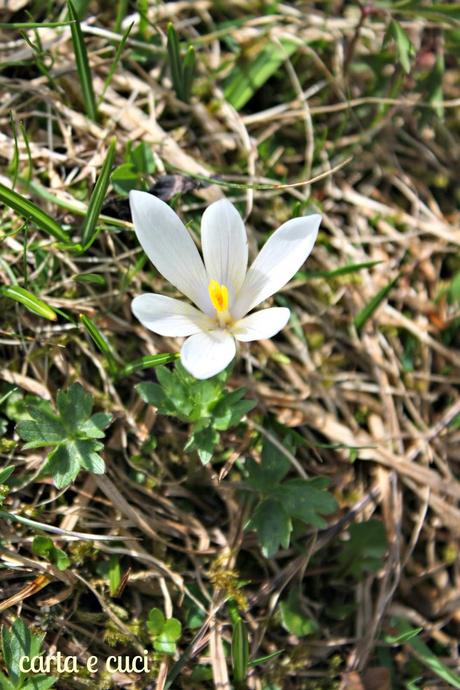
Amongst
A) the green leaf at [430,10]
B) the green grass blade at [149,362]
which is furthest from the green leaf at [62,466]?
the green leaf at [430,10]

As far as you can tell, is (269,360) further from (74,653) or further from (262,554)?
(74,653)

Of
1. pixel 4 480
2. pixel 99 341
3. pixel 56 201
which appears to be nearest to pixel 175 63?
pixel 56 201

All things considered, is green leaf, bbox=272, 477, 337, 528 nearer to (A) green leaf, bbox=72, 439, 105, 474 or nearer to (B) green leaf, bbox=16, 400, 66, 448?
(A) green leaf, bbox=72, 439, 105, 474

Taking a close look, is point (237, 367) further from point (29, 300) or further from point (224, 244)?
point (29, 300)

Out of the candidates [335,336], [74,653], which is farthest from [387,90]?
[74,653]

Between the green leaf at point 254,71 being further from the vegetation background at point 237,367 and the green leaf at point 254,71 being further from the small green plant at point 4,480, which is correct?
the small green plant at point 4,480
